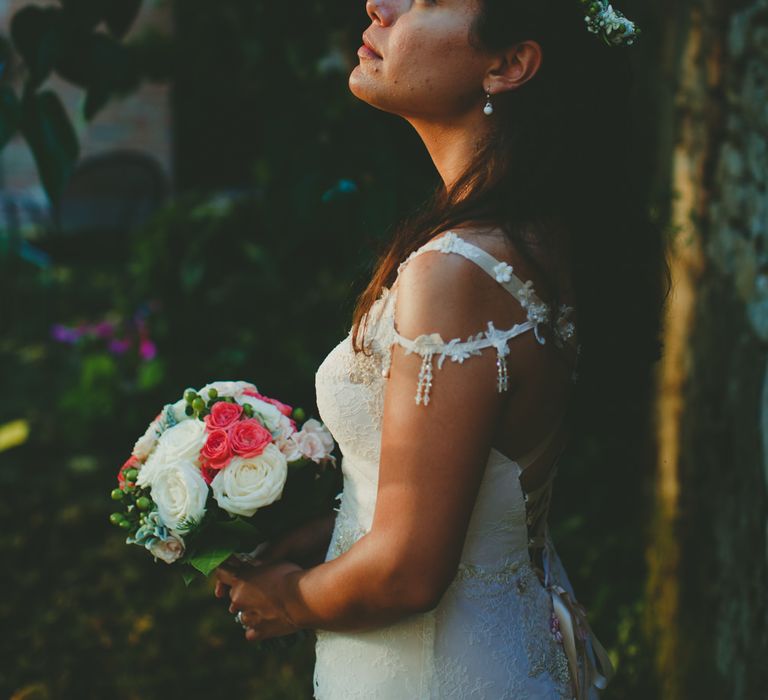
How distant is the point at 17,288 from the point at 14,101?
19.9 ft

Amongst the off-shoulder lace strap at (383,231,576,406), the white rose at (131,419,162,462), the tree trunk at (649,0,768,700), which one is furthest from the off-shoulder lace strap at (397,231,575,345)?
the tree trunk at (649,0,768,700)

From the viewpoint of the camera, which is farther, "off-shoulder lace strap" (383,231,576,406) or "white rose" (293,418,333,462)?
"white rose" (293,418,333,462)

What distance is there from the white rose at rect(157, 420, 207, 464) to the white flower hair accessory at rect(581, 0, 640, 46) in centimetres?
92

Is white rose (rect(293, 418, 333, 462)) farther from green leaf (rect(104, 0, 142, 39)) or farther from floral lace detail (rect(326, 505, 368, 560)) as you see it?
green leaf (rect(104, 0, 142, 39))

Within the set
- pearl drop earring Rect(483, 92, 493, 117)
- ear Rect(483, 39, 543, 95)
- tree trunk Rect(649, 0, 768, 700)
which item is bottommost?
tree trunk Rect(649, 0, 768, 700)

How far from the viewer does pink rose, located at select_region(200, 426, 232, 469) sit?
1.57 meters

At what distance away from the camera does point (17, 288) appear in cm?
778

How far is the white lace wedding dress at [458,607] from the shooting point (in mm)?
1524

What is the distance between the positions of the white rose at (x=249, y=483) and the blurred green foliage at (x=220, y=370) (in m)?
0.40

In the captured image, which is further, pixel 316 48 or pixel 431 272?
pixel 316 48

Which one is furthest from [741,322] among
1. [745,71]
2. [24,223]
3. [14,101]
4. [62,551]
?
[24,223]

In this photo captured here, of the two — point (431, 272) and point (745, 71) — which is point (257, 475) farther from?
point (745, 71)

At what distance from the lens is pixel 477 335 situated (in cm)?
135

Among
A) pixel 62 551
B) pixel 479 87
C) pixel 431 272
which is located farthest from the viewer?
pixel 62 551
